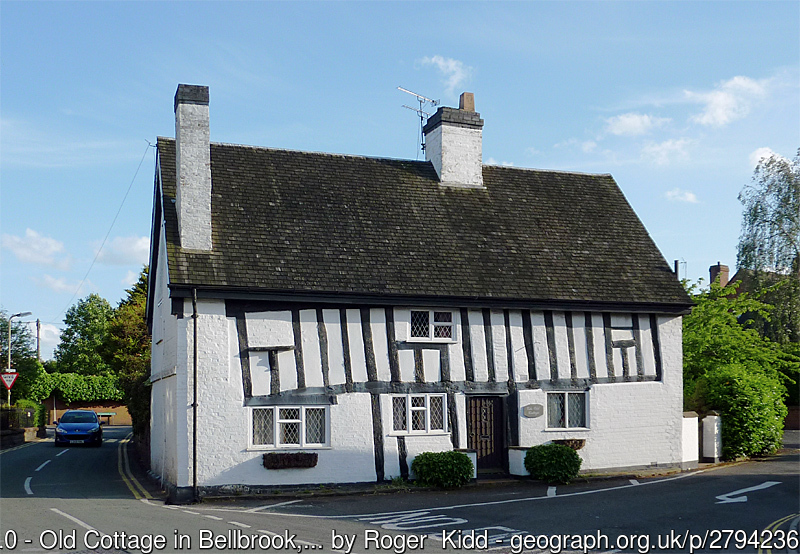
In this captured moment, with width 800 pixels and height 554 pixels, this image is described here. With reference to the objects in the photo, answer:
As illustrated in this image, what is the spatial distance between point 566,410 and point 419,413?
13.1 feet

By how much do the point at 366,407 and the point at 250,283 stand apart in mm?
3939

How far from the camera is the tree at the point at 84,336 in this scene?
256 ft

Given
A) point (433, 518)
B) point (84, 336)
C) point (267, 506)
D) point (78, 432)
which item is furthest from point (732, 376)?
point (84, 336)

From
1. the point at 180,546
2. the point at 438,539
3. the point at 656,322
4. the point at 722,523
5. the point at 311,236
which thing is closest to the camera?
the point at 180,546

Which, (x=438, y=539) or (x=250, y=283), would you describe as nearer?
(x=438, y=539)

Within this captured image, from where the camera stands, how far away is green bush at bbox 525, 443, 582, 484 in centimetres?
1942

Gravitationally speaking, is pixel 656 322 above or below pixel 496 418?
above

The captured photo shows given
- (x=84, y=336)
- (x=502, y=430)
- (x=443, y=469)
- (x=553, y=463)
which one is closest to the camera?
(x=443, y=469)

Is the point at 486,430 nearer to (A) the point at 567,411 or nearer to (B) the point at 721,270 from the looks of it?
(A) the point at 567,411

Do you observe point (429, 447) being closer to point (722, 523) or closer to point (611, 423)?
point (611, 423)

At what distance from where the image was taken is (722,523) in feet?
44.5

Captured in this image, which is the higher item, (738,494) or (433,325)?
(433,325)

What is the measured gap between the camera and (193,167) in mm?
18953

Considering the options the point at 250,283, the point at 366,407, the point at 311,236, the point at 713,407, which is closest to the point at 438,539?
the point at 366,407
